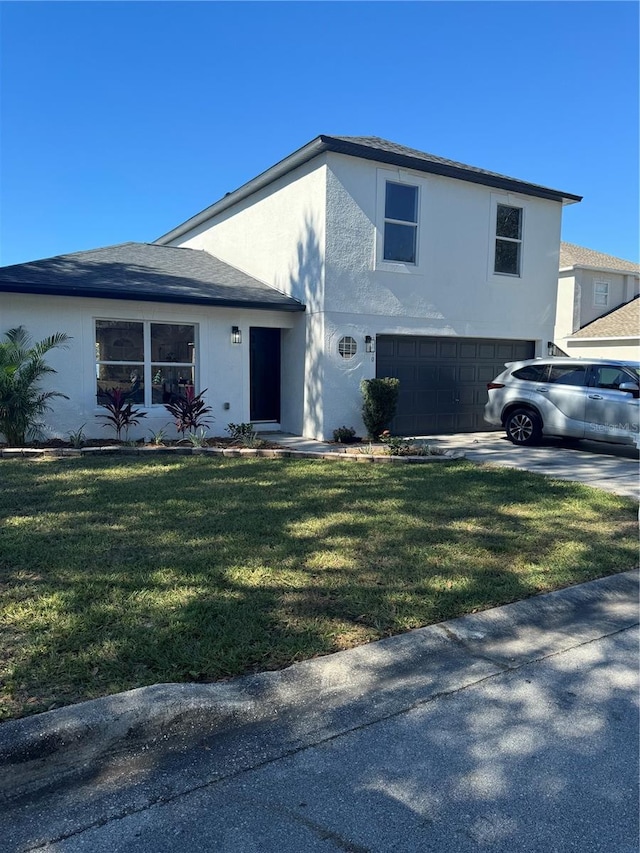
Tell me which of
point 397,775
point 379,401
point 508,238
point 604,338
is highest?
point 508,238

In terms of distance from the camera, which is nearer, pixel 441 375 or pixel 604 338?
pixel 441 375

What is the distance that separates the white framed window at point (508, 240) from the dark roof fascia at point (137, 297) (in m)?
4.98

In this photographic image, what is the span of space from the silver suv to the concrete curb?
6.36 m

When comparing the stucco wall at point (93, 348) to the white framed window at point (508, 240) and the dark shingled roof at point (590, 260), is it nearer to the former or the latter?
the white framed window at point (508, 240)

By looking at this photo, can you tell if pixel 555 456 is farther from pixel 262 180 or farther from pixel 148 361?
pixel 262 180

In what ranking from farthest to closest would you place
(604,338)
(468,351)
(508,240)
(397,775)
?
(604,338) < (508,240) < (468,351) < (397,775)

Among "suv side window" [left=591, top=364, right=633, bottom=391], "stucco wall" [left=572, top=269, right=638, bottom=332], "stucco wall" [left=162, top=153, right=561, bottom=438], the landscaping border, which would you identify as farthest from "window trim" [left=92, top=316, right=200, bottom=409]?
"stucco wall" [left=572, top=269, right=638, bottom=332]

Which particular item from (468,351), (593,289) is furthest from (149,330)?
(593,289)

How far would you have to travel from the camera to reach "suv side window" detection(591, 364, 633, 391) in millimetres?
A: 10117

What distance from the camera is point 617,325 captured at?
23.9 m

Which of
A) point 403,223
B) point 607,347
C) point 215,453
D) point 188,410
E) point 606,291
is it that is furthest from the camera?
point 606,291

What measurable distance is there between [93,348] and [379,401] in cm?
530

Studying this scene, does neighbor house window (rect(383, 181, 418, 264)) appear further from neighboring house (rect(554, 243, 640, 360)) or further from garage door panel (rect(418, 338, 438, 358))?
neighboring house (rect(554, 243, 640, 360))

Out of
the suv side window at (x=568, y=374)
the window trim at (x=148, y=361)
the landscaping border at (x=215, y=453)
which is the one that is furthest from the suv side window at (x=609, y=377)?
the window trim at (x=148, y=361)
